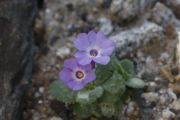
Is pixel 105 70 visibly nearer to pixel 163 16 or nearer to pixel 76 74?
pixel 76 74

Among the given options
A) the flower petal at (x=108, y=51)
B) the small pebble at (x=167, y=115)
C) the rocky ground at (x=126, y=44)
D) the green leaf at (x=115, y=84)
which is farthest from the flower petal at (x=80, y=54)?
the small pebble at (x=167, y=115)

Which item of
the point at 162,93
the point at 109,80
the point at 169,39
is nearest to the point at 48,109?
the point at 109,80

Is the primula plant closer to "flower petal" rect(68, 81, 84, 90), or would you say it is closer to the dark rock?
"flower petal" rect(68, 81, 84, 90)

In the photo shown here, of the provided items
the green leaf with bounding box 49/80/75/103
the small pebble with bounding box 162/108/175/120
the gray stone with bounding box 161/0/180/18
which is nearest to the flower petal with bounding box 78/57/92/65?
the green leaf with bounding box 49/80/75/103

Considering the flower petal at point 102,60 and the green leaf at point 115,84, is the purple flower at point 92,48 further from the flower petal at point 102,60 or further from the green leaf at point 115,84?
the green leaf at point 115,84

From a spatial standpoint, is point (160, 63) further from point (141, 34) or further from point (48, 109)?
point (48, 109)

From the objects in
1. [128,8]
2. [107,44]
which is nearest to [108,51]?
[107,44]
